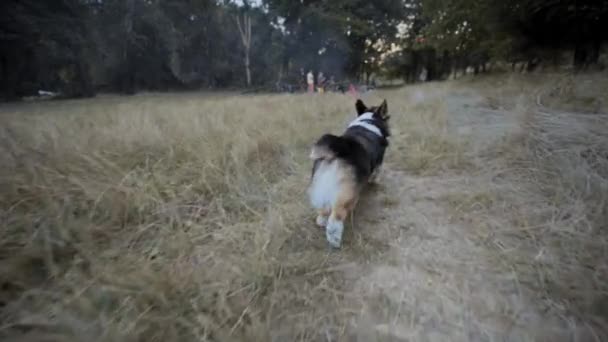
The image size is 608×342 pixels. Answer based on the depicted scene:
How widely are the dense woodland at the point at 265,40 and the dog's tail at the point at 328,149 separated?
6.61 m

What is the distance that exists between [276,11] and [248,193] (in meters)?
26.0

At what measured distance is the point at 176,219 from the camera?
176 cm

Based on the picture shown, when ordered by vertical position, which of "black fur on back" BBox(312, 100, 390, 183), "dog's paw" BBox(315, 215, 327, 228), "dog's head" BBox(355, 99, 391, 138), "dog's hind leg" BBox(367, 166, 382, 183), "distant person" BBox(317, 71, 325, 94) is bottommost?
"dog's paw" BBox(315, 215, 327, 228)

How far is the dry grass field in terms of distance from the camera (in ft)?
3.49

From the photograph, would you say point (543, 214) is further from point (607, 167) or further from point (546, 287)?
point (607, 167)

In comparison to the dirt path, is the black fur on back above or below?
above

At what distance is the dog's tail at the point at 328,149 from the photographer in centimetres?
175

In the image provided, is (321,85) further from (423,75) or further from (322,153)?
(423,75)

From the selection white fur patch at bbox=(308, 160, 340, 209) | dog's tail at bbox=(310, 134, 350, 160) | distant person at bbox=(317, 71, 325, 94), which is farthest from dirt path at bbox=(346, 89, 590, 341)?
distant person at bbox=(317, 71, 325, 94)

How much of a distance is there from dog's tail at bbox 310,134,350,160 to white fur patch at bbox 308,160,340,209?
0.16 feet

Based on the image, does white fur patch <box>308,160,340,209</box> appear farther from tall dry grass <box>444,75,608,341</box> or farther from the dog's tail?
tall dry grass <box>444,75,608,341</box>

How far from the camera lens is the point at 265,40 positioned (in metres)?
23.7

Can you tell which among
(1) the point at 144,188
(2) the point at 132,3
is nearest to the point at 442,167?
(1) the point at 144,188

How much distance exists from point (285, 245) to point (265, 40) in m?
25.6
